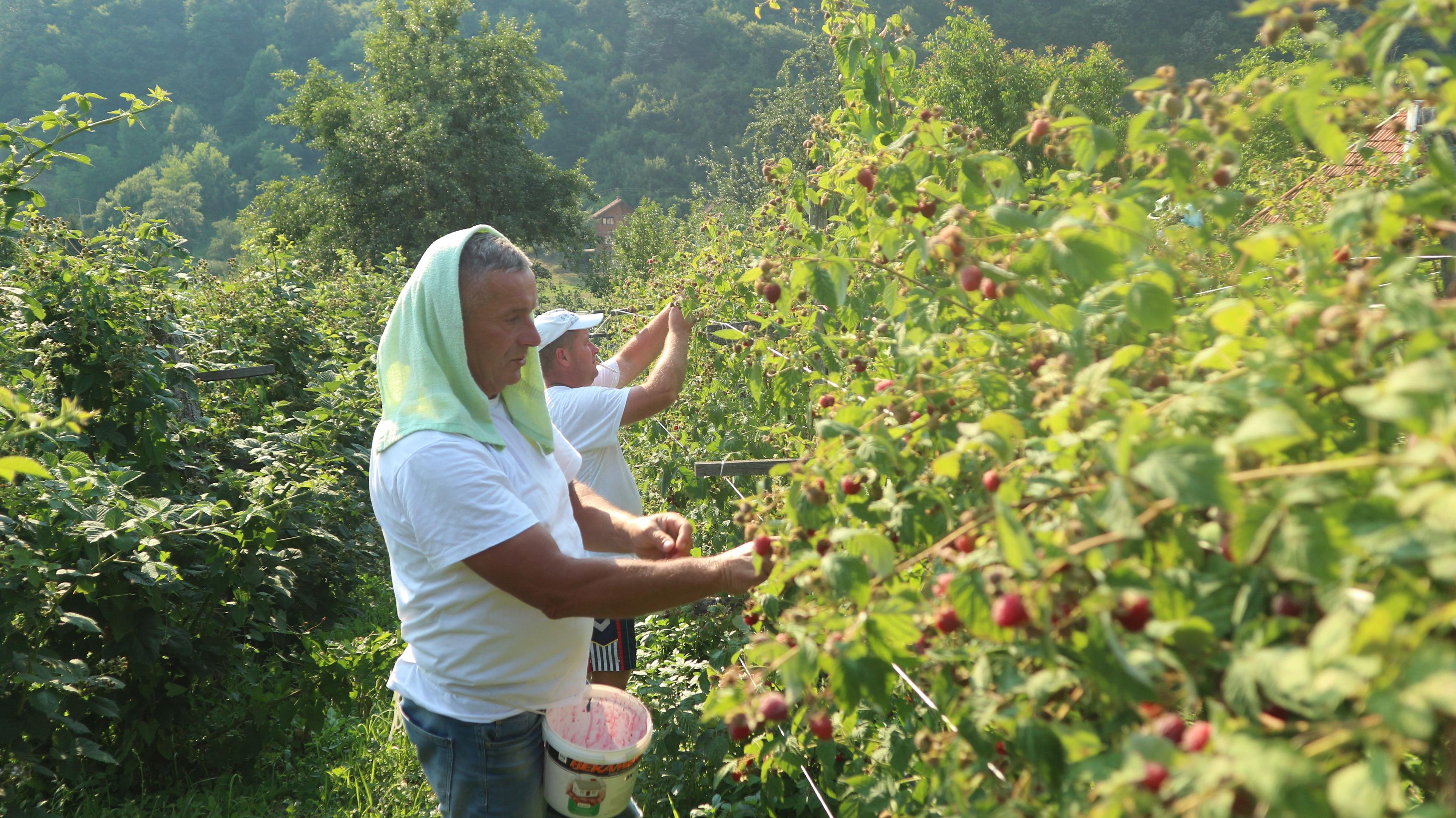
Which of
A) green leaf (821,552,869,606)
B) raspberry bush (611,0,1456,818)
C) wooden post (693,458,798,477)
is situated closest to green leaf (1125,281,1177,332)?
raspberry bush (611,0,1456,818)

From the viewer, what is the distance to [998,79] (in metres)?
30.9

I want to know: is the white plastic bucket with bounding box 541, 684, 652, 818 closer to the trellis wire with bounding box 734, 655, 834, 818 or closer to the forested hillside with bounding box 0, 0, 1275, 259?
the trellis wire with bounding box 734, 655, 834, 818

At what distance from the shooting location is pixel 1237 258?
4.73 feet

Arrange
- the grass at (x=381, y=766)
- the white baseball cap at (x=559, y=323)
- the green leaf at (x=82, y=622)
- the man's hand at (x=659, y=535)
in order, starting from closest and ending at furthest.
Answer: the man's hand at (x=659, y=535) → the green leaf at (x=82, y=622) → the grass at (x=381, y=766) → the white baseball cap at (x=559, y=323)

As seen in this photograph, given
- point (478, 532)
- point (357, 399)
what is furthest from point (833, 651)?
point (357, 399)

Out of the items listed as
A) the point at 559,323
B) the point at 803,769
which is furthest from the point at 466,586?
the point at 559,323

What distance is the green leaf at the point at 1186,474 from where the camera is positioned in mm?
723

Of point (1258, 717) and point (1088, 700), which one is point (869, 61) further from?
point (1258, 717)

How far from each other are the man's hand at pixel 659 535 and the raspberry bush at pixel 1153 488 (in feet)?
1.86

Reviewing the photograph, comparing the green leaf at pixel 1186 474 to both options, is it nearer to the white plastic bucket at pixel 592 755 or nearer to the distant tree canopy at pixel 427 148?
the white plastic bucket at pixel 592 755

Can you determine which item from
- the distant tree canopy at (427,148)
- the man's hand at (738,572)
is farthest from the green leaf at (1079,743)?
the distant tree canopy at (427,148)

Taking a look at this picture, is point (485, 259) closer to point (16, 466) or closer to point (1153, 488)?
point (16, 466)

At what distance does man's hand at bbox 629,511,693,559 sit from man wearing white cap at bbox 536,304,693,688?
104cm

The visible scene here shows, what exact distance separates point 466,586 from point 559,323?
192 centimetres
